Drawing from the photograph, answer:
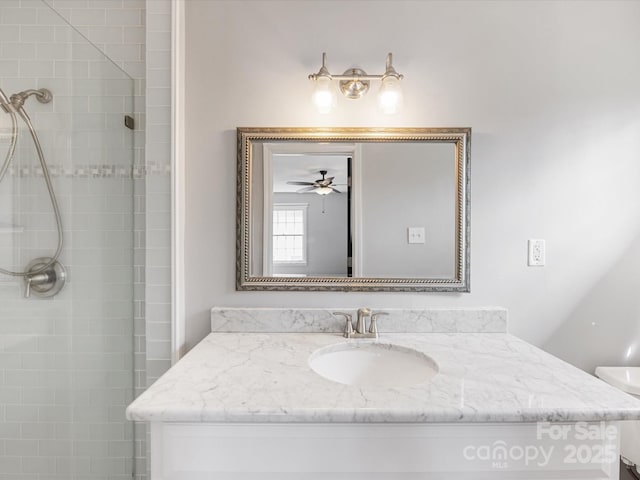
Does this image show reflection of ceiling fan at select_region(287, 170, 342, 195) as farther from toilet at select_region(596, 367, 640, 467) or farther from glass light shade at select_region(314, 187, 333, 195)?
toilet at select_region(596, 367, 640, 467)

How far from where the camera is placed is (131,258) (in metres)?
1.51

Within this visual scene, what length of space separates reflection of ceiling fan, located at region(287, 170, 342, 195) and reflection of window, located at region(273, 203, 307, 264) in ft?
0.24

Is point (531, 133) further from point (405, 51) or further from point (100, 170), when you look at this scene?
point (100, 170)

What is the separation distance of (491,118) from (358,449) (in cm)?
136

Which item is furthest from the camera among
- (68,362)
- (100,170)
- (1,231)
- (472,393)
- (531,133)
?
(531,133)

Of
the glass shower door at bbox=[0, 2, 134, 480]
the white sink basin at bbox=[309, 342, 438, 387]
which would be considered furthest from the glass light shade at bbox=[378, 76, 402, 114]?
the glass shower door at bbox=[0, 2, 134, 480]

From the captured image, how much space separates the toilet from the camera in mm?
1278

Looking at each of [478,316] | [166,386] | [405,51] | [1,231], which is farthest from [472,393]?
[1,231]

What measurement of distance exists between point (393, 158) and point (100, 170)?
1191 mm

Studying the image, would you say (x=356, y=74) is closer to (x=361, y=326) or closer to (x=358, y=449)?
(x=361, y=326)

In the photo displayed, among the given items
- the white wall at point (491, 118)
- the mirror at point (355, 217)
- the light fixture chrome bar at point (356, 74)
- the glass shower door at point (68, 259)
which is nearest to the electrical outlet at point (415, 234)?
the mirror at point (355, 217)

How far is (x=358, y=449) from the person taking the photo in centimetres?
89

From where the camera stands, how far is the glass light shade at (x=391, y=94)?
1.38 meters

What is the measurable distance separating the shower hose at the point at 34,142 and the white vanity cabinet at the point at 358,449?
0.70 metres
